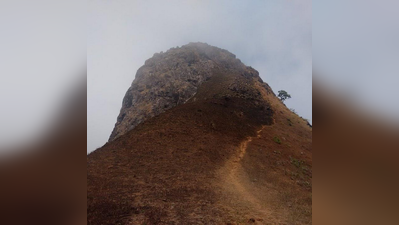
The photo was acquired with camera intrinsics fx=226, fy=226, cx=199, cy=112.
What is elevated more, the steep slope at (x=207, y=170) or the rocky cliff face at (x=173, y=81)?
the rocky cliff face at (x=173, y=81)

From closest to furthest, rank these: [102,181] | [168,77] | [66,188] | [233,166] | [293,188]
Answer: [66,188] → [102,181] → [293,188] → [233,166] → [168,77]

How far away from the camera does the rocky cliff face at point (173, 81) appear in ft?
118

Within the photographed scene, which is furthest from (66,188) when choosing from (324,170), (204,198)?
(204,198)

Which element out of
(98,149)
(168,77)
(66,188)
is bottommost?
(66,188)

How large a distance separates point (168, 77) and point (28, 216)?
40.1m

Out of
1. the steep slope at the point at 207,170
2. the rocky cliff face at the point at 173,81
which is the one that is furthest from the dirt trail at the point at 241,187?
the rocky cliff face at the point at 173,81

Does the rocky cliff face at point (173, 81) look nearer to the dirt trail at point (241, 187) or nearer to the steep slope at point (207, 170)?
the steep slope at point (207, 170)

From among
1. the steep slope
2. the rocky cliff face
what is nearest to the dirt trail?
the steep slope

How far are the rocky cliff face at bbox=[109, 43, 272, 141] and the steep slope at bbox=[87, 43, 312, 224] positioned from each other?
886 centimetres

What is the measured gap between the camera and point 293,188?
588 inches

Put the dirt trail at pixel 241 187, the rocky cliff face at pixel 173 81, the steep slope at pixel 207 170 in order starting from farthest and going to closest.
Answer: the rocky cliff face at pixel 173 81 → the dirt trail at pixel 241 187 → the steep slope at pixel 207 170

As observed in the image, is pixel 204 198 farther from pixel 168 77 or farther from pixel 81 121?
pixel 168 77

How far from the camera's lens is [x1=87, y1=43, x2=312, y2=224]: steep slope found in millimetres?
10352

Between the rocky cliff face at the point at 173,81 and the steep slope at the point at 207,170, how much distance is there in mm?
8862
